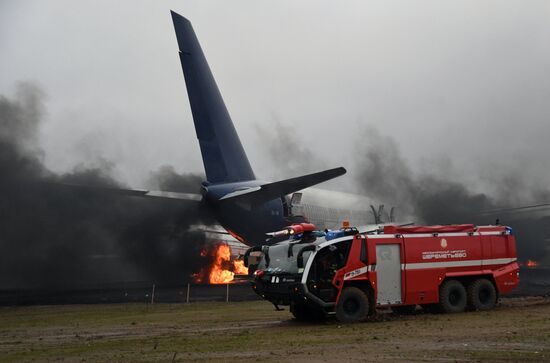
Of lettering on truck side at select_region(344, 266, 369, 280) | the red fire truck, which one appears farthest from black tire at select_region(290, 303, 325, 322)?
lettering on truck side at select_region(344, 266, 369, 280)

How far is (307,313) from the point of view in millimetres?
18219

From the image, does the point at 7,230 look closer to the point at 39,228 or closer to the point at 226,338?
the point at 39,228

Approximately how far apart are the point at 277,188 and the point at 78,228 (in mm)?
11804

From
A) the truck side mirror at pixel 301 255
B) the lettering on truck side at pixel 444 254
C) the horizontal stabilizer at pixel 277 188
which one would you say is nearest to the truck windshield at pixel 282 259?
the truck side mirror at pixel 301 255

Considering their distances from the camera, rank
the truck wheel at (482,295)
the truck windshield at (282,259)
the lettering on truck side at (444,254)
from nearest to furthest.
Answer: the truck windshield at (282,259) < the lettering on truck side at (444,254) < the truck wheel at (482,295)

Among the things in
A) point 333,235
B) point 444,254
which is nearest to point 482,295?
point 444,254

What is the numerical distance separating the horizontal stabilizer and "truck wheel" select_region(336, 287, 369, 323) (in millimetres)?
8449

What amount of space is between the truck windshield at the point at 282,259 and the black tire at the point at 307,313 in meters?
1.28

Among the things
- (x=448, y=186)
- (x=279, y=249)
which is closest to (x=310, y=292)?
(x=279, y=249)

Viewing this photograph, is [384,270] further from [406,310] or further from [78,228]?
[78,228]

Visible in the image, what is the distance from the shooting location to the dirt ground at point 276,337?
36.2ft

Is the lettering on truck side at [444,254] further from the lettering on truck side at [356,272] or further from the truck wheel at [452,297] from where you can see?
the lettering on truck side at [356,272]

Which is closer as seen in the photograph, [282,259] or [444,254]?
[282,259]

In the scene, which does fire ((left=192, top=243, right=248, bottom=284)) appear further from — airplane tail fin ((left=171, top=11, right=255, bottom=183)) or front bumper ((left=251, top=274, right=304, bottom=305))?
front bumper ((left=251, top=274, right=304, bottom=305))
